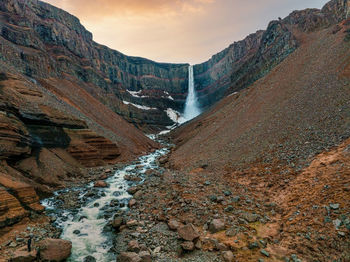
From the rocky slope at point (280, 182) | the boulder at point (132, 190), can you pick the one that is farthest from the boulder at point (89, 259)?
the boulder at point (132, 190)

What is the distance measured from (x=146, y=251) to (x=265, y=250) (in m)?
4.90

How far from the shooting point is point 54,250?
26.5 feet

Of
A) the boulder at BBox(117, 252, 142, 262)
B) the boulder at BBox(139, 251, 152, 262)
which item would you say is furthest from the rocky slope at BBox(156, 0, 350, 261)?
the boulder at BBox(117, 252, 142, 262)

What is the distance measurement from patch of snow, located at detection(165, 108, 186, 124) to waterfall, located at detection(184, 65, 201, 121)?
14.2ft

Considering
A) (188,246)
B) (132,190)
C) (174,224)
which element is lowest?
(132,190)

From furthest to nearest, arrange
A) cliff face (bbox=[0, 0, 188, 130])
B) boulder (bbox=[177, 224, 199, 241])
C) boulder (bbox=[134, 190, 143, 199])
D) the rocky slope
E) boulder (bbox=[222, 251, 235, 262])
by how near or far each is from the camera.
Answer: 1. cliff face (bbox=[0, 0, 188, 130])
2. boulder (bbox=[134, 190, 143, 199])
3. boulder (bbox=[177, 224, 199, 241])
4. the rocky slope
5. boulder (bbox=[222, 251, 235, 262])

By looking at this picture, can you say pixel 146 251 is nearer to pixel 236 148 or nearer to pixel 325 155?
pixel 325 155

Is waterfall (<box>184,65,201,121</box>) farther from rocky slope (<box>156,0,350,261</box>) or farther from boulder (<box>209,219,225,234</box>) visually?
boulder (<box>209,219,225,234</box>)

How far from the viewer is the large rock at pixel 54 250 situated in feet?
25.4

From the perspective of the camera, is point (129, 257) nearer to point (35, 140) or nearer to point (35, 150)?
point (35, 150)

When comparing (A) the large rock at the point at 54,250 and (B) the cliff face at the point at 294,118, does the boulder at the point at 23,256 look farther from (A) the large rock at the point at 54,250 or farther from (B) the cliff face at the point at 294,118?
(B) the cliff face at the point at 294,118

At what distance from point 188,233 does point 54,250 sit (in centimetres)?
590

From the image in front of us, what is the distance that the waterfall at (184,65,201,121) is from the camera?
390ft

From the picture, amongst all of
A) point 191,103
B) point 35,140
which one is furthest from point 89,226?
point 191,103
